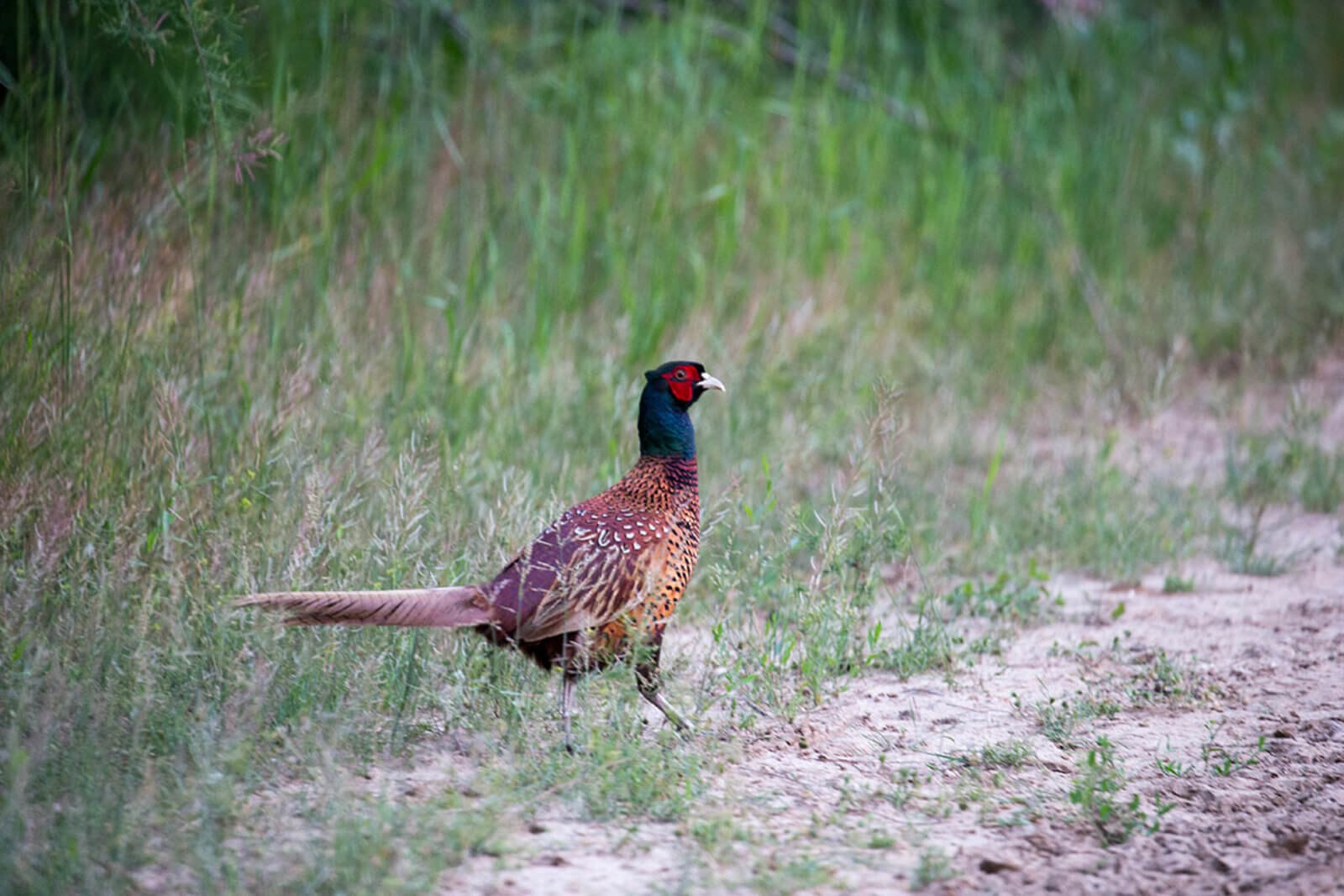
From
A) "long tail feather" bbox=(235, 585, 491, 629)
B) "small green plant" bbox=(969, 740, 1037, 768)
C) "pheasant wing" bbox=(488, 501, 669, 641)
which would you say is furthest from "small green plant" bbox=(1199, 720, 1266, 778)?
"long tail feather" bbox=(235, 585, 491, 629)

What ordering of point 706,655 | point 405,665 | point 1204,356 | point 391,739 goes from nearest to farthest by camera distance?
point 391,739
point 405,665
point 706,655
point 1204,356

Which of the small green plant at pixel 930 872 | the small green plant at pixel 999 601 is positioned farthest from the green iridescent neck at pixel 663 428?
the small green plant at pixel 930 872

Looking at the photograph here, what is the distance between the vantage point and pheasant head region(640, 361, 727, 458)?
4.09 metres

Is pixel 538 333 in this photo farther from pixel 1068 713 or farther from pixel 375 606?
pixel 1068 713

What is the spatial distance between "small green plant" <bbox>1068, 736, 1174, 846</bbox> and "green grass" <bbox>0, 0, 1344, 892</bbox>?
0.76 meters

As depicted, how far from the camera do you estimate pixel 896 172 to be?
830 centimetres

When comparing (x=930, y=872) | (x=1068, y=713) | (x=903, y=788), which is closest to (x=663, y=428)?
(x=903, y=788)

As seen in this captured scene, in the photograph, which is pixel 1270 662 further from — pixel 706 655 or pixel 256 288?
pixel 256 288

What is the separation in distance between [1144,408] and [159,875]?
5.12 metres

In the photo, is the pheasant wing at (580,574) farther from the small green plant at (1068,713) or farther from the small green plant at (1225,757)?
the small green plant at (1225,757)

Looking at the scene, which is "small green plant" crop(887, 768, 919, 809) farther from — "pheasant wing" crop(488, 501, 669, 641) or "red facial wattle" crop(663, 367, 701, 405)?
"red facial wattle" crop(663, 367, 701, 405)

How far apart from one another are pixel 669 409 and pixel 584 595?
75 cm

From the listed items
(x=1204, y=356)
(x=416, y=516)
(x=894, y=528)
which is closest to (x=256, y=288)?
(x=416, y=516)

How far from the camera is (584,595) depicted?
3.62 metres
